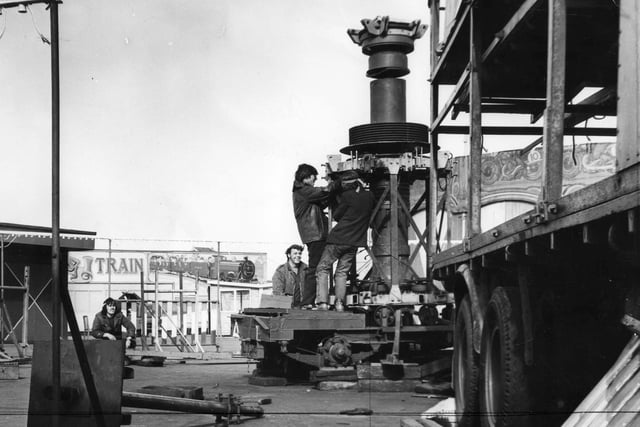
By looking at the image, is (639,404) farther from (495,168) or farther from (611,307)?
(495,168)

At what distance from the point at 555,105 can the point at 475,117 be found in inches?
95.6

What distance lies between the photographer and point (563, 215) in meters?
5.20

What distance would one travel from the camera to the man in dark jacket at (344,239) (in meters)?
13.2

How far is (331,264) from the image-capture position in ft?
43.7

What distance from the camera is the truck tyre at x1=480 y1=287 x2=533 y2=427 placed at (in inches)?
256

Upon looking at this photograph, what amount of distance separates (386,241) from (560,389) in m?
7.70

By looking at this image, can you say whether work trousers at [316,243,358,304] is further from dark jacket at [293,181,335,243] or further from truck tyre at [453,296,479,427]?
truck tyre at [453,296,479,427]

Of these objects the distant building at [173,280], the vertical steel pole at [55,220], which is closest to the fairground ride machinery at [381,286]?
the vertical steel pole at [55,220]

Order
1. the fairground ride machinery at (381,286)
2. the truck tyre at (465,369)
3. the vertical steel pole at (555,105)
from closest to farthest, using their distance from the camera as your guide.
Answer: the vertical steel pole at (555,105)
the truck tyre at (465,369)
the fairground ride machinery at (381,286)

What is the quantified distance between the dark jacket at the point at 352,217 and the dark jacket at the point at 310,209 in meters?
0.31

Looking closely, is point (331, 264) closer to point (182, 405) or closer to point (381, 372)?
point (381, 372)

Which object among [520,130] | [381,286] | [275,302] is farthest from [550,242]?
[275,302]

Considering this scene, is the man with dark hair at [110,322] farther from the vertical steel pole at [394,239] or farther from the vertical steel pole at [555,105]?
the vertical steel pole at [555,105]

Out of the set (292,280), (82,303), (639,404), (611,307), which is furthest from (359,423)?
(82,303)
